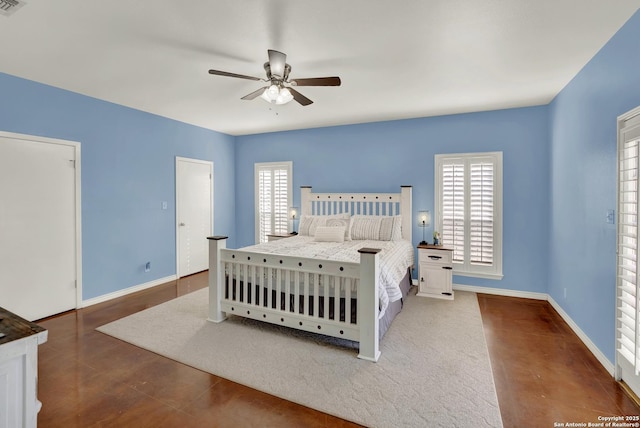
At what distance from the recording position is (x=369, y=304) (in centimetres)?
266

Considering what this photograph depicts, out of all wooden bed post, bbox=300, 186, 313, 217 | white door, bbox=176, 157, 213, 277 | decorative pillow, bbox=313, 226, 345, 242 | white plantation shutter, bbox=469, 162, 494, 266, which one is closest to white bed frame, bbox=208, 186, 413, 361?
decorative pillow, bbox=313, 226, 345, 242

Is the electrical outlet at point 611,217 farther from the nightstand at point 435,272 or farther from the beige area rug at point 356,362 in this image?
the nightstand at point 435,272

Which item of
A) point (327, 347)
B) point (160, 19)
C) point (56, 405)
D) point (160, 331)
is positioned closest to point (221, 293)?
point (160, 331)

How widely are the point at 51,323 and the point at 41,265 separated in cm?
68

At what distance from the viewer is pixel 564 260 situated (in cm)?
360

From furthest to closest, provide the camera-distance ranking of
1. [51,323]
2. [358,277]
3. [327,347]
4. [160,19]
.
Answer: [51,323] < [327,347] < [358,277] < [160,19]

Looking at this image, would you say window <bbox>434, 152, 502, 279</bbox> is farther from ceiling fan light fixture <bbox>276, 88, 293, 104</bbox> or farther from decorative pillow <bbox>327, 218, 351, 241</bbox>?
ceiling fan light fixture <bbox>276, 88, 293, 104</bbox>

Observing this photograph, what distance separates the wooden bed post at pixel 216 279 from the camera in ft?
11.3

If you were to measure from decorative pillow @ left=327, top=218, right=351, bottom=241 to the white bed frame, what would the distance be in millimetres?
1777

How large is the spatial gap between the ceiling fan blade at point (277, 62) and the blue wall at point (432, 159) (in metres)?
2.85

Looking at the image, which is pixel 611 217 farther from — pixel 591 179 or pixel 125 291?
pixel 125 291

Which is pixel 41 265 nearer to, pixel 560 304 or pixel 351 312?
pixel 351 312

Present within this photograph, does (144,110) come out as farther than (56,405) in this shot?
Yes

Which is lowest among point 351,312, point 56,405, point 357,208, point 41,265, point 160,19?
point 56,405
